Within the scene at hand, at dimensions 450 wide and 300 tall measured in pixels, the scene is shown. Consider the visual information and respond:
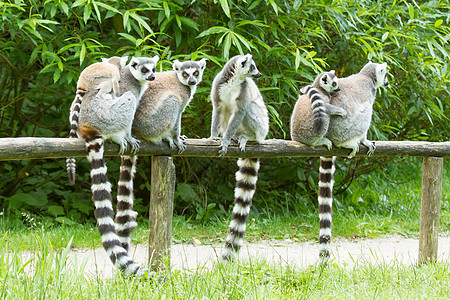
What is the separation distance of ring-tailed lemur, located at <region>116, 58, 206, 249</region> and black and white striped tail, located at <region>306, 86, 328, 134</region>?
116cm

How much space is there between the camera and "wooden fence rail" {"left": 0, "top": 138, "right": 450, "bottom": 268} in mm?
3158

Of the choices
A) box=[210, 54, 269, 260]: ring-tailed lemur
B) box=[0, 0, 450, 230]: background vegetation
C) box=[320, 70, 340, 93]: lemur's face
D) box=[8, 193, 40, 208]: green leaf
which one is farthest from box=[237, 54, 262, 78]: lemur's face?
box=[8, 193, 40, 208]: green leaf

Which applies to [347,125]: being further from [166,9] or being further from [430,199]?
[166,9]

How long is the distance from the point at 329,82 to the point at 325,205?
121cm

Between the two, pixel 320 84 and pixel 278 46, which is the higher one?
pixel 278 46

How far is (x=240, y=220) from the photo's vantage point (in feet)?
14.4

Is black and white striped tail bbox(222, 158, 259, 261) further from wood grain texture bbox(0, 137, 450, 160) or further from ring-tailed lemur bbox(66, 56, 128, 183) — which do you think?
ring-tailed lemur bbox(66, 56, 128, 183)

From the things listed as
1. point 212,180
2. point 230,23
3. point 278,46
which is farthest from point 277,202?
point 230,23

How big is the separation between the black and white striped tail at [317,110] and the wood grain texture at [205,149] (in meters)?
0.22

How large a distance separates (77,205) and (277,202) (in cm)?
308

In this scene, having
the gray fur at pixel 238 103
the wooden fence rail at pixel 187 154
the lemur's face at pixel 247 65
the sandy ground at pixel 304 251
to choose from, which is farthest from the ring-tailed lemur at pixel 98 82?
the sandy ground at pixel 304 251

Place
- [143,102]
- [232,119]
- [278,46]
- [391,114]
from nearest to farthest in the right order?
1. [143,102]
2. [232,119]
3. [278,46]
4. [391,114]

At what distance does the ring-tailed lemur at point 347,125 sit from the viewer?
4629mm

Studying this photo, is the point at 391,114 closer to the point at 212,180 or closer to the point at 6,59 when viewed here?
the point at 212,180
